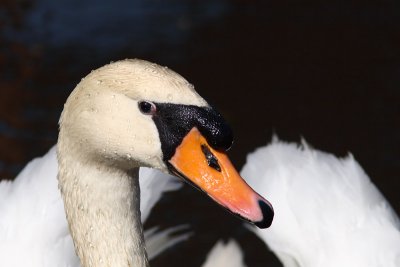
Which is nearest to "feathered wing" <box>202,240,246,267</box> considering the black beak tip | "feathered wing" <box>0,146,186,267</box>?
"feathered wing" <box>0,146,186,267</box>

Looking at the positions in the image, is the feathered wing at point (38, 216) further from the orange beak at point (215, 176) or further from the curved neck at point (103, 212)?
the orange beak at point (215, 176)

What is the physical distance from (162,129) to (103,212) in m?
0.51

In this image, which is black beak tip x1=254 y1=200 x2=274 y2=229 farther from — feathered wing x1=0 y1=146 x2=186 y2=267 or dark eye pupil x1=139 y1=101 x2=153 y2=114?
feathered wing x1=0 y1=146 x2=186 y2=267

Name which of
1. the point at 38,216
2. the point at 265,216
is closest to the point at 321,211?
the point at 38,216

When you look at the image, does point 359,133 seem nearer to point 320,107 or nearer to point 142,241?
point 320,107

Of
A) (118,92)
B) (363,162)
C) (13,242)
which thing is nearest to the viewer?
(118,92)

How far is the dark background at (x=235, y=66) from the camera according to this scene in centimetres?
646

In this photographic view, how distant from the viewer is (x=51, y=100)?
280 inches

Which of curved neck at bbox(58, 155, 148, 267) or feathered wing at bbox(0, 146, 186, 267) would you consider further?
feathered wing at bbox(0, 146, 186, 267)

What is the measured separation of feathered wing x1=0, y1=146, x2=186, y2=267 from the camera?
4.47m

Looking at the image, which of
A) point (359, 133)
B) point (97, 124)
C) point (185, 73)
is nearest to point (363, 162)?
point (359, 133)

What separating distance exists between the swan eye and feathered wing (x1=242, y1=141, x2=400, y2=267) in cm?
162

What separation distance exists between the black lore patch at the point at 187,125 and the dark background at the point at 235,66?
A: 2669 mm

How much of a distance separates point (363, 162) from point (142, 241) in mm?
2841
